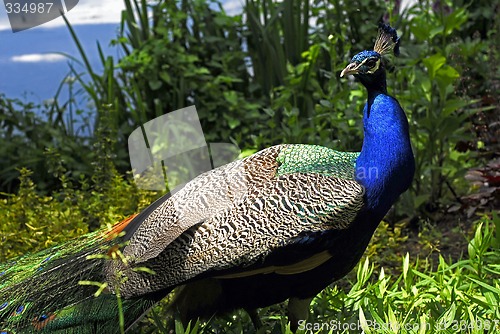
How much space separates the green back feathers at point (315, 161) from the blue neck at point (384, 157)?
0.17 ft

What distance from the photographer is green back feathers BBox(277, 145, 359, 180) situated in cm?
281

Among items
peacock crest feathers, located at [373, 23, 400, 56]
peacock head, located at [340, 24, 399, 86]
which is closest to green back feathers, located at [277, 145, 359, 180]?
peacock head, located at [340, 24, 399, 86]

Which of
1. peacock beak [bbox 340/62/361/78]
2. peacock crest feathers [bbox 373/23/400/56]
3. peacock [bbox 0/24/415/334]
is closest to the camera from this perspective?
peacock [bbox 0/24/415/334]

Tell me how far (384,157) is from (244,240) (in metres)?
0.56

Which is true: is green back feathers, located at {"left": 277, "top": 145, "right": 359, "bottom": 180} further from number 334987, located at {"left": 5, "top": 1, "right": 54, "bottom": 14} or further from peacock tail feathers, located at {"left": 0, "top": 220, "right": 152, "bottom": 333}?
number 334987, located at {"left": 5, "top": 1, "right": 54, "bottom": 14}

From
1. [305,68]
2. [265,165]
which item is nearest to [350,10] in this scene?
[305,68]

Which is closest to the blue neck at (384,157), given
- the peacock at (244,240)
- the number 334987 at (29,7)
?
the peacock at (244,240)

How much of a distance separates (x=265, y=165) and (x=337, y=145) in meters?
1.60

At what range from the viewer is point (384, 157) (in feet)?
9.07

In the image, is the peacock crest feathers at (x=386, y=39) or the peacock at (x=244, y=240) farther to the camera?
the peacock crest feathers at (x=386, y=39)

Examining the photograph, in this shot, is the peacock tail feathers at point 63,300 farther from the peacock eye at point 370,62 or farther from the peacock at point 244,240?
the peacock eye at point 370,62

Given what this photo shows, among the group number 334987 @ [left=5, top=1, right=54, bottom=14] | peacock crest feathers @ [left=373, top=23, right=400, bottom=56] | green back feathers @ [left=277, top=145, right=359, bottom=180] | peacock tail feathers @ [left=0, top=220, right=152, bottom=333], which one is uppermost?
number 334987 @ [left=5, top=1, right=54, bottom=14]

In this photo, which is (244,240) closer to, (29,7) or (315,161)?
(315,161)

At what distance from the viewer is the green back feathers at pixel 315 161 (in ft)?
9.21
